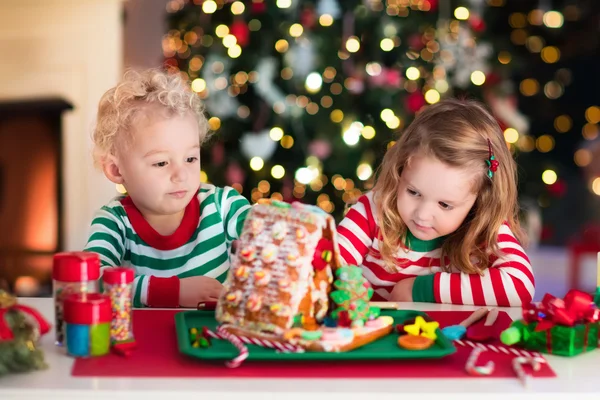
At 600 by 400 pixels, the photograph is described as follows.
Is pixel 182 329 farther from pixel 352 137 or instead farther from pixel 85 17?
pixel 85 17

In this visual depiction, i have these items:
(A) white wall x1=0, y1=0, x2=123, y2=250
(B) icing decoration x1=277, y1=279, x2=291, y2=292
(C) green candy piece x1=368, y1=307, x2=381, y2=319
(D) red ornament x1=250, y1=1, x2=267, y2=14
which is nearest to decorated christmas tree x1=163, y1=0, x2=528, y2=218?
(D) red ornament x1=250, y1=1, x2=267, y2=14

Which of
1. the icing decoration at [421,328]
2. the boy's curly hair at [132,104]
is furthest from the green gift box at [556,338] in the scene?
the boy's curly hair at [132,104]

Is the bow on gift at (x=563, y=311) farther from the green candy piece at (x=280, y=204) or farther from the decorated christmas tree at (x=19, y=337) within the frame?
the decorated christmas tree at (x=19, y=337)

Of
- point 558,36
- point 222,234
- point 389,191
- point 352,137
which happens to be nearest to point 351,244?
point 389,191

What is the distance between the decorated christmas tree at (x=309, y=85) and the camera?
11.6 feet

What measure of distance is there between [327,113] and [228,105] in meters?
0.47

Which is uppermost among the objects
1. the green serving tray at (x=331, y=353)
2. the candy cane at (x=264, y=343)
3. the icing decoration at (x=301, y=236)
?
the icing decoration at (x=301, y=236)

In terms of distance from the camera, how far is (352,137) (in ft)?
11.6

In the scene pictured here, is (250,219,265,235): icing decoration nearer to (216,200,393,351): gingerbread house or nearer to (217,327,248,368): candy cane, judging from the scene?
(216,200,393,351): gingerbread house

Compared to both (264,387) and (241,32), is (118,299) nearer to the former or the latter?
(264,387)

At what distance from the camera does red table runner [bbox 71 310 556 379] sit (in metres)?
1.03

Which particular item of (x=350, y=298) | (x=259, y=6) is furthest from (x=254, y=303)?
(x=259, y=6)

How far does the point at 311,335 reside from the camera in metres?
1.08

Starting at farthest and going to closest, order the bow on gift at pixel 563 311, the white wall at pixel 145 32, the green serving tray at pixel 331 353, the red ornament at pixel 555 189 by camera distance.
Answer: the white wall at pixel 145 32
the red ornament at pixel 555 189
the bow on gift at pixel 563 311
the green serving tray at pixel 331 353
